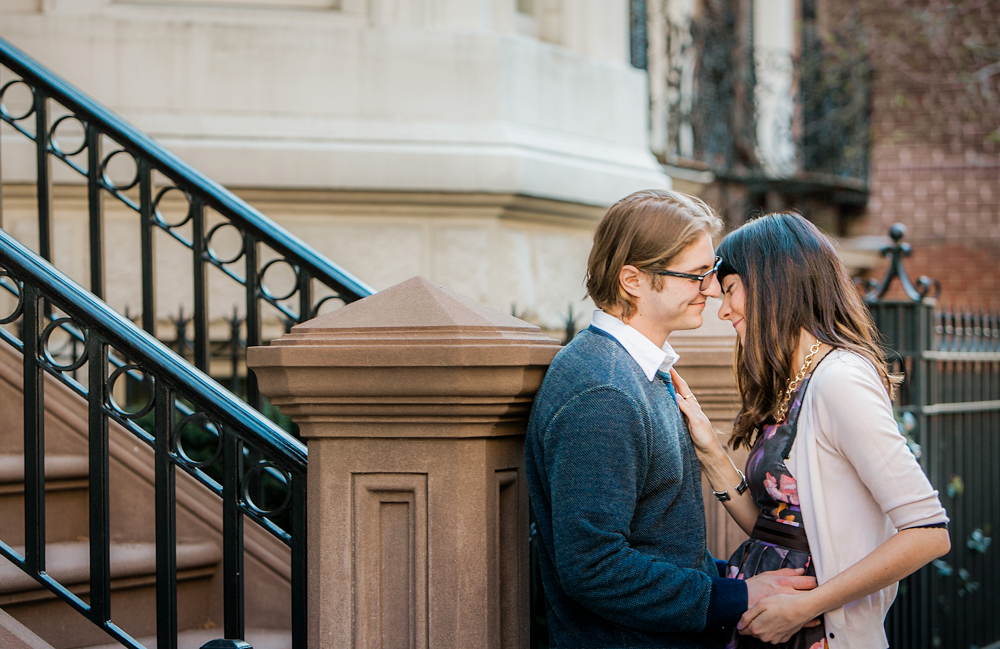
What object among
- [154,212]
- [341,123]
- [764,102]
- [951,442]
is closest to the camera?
[154,212]

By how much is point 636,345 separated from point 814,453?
18.3 inches

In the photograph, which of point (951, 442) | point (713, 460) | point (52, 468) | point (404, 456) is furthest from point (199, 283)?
point (951, 442)

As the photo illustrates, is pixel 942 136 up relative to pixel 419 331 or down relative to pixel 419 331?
up

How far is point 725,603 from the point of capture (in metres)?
2.24

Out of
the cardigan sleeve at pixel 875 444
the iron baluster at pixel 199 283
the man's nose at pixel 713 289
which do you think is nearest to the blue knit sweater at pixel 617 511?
the man's nose at pixel 713 289

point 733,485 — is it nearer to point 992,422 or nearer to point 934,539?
point 934,539

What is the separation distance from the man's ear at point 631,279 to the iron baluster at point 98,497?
1.45 metres

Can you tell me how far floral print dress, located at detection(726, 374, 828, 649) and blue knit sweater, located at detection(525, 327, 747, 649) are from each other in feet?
0.54

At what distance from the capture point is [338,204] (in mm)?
6223

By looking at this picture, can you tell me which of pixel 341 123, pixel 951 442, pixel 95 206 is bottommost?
pixel 951 442

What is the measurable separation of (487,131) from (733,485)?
394 cm

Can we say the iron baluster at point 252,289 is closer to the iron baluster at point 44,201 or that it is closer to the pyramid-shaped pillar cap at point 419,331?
the iron baluster at point 44,201

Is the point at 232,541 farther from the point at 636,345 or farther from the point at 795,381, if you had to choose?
the point at 795,381

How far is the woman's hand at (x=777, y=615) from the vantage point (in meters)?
2.28
